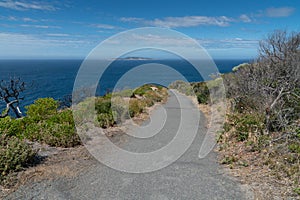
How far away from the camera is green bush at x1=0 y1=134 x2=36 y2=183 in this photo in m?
5.00

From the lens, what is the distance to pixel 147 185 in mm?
4727

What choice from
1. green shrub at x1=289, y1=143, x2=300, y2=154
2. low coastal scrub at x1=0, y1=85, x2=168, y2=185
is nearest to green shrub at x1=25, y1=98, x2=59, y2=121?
low coastal scrub at x1=0, y1=85, x2=168, y2=185

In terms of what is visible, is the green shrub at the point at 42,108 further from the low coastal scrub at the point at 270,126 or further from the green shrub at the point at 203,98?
the green shrub at the point at 203,98

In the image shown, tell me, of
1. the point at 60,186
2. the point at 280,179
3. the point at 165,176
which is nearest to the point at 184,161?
the point at 165,176

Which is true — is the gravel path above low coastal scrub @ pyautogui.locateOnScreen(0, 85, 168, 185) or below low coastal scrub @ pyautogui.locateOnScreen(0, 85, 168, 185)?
below

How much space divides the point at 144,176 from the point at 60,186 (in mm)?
1643

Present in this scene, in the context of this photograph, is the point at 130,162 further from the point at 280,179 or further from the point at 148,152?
the point at 280,179

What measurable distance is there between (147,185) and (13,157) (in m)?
2.94

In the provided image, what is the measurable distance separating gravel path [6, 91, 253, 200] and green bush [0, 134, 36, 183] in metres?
0.71

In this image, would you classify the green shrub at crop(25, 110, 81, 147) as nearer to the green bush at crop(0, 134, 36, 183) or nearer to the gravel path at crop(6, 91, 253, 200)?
the green bush at crop(0, 134, 36, 183)

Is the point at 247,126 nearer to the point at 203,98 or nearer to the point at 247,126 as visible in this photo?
the point at 247,126

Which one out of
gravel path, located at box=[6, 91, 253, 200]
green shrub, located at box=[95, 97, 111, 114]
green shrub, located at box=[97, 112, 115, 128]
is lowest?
gravel path, located at box=[6, 91, 253, 200]

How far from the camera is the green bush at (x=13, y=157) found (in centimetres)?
500

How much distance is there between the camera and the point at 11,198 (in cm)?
419
